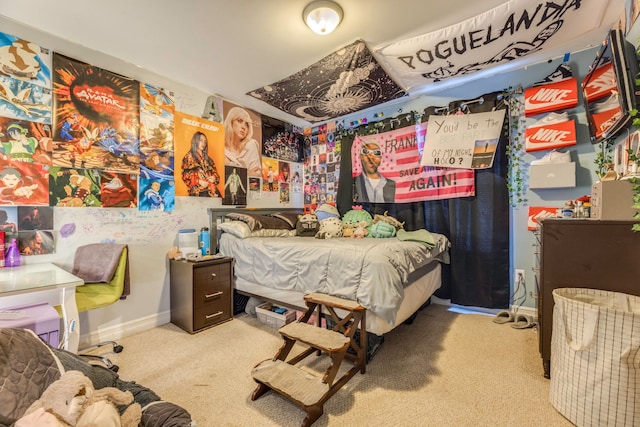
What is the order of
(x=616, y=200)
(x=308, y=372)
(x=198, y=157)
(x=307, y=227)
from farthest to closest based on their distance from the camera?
(x=307, y=227), (x=198, y=157), (x=308, y=372), (x=616, y=200)

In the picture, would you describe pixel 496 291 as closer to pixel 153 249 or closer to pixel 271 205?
pixel 271 205

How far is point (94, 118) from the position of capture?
234cm

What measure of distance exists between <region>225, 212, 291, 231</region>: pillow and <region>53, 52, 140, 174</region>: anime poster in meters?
1.07

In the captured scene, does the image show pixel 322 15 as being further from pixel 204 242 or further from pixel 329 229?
pixel 204 242

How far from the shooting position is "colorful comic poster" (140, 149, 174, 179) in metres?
2.63

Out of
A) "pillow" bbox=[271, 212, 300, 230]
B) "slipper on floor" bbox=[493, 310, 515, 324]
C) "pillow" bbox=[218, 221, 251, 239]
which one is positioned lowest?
"slipper on floor" bbox=[493, 310, 515, 324]

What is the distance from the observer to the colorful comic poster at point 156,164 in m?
2.63

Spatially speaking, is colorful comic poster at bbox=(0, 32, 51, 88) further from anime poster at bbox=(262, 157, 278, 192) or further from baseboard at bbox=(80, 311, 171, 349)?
anime poster at bbox=(262, 157, 278, 192)

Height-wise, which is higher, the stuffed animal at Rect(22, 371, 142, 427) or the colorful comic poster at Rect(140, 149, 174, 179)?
the colorful comic poster at Rect(140, 149, 174, 179)

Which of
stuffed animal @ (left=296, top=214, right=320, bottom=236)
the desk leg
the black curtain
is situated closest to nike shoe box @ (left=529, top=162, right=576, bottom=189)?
the black curtain

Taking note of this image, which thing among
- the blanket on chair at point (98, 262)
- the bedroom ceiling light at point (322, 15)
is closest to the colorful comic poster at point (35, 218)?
the blanket on chair at point (98, 262)

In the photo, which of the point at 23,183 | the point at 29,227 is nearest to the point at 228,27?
the point at 23,183

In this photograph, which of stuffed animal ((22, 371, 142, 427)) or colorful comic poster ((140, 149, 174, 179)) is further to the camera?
colorful comic poster ((140, 149, 174, 179))

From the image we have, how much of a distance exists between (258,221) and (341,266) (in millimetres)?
1403
